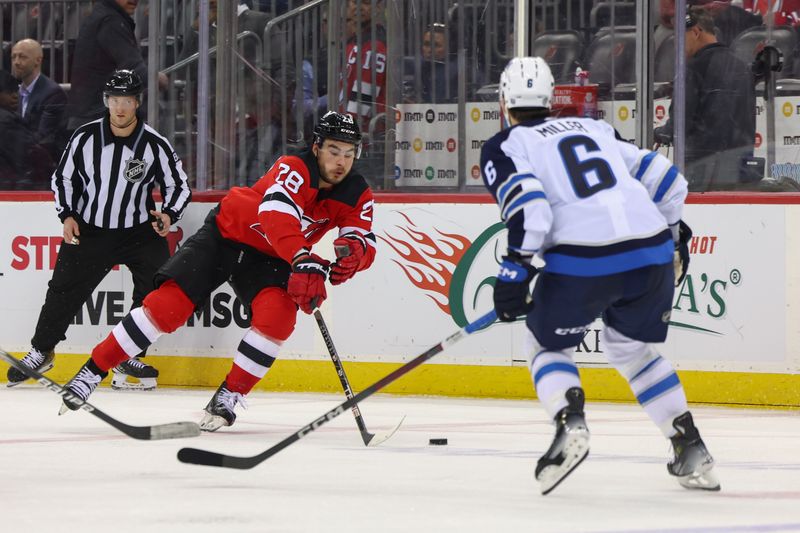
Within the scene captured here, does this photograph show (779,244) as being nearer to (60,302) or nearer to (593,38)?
(593,38)

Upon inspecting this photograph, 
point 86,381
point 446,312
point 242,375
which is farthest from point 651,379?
point 446,312

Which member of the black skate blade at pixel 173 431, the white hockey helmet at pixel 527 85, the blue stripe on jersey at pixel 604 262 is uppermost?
the white hockey helmet at pixel 527 85

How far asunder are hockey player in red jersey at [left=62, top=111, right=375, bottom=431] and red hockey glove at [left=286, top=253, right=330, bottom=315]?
85 millimetres

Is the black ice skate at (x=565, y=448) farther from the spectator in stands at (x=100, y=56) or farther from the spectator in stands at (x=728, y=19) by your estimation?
the spectator in stands at (x=100, y=56)

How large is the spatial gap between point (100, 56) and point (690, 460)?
4153mm

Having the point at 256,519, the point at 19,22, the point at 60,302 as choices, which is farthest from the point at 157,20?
the point at 256,519

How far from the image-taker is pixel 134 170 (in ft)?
20.6

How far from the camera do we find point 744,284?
5750 millimetres

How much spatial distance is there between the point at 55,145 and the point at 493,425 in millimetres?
2815

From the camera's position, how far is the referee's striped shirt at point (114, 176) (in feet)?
20.5

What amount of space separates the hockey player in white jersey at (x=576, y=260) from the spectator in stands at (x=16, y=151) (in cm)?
374

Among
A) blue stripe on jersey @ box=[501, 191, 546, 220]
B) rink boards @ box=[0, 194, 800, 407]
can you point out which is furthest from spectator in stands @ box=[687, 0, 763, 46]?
blue stripe on jersey @ box=[501, 191, 546, 220]

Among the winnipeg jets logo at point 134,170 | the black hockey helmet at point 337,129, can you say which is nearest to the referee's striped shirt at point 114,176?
the winnipeg jets logo at point 134,170

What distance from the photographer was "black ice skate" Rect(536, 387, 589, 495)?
3348mm
